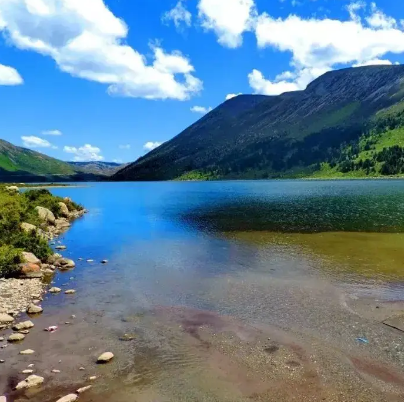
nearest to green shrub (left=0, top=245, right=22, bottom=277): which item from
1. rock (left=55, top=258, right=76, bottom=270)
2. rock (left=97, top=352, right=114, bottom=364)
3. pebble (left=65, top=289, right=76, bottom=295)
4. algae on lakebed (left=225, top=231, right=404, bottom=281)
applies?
rock (left=55, top=258, right=76, bottom=270)

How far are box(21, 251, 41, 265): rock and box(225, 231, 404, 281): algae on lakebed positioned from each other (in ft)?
88.9

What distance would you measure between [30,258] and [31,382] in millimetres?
22017

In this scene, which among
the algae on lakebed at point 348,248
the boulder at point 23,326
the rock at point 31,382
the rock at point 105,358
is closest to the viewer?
the rock at point 31,382

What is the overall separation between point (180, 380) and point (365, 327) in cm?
1228

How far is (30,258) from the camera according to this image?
36344 millimetres

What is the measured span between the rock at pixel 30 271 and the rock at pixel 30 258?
0.97 metres

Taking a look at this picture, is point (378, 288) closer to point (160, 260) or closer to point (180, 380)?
point (180, 380)

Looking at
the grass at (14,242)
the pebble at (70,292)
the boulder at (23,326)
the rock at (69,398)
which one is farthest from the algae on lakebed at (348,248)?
the grass at (14,242)

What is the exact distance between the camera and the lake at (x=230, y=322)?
16656mm

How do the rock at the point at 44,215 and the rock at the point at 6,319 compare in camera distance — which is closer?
the rock at the point at 6,319

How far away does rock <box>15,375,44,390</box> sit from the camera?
1632 centimetres

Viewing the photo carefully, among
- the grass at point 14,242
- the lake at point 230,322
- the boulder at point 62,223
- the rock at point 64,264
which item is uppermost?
the grass at point 14,242

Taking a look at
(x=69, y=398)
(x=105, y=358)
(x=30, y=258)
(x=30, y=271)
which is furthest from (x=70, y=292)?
(x=69, y=398)

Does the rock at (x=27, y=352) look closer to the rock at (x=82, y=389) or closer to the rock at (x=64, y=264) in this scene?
the rock at (x=82, y=389)
